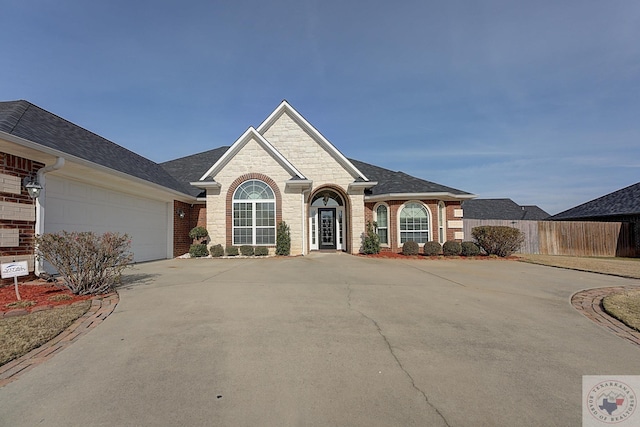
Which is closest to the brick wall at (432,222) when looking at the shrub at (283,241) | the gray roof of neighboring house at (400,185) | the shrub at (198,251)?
the gray roof of neighboring house at (400,185)

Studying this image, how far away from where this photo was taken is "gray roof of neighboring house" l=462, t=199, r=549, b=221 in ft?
108

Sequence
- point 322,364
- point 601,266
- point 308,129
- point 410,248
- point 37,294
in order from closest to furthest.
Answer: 1. point 322,364
2. point 37,294
3. point 601,266
4. point 410,248
5. point 308,129

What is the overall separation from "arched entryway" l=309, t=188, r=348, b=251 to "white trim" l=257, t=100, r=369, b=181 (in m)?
1.73

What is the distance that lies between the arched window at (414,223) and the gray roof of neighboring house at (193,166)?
34.8 ft

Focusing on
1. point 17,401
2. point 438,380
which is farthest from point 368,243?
point 17,401

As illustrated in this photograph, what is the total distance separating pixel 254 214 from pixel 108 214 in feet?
20.5

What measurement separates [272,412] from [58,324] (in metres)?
3.92

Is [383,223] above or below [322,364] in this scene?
above

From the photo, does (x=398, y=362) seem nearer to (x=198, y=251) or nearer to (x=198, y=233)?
(x=198, y=251)

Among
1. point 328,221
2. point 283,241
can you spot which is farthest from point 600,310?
point 328,221

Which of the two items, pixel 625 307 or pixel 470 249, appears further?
pixel 470 249

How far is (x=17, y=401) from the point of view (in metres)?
2.79

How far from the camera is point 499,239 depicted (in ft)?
50.0

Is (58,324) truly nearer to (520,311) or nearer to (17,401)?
(17,401)
